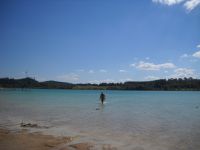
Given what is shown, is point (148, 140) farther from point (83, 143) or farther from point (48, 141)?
point (48, 141)

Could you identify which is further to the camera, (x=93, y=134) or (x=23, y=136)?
(x=93, y=134)

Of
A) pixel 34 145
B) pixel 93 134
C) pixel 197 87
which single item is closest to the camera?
pixel 34 145

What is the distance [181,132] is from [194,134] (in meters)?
0.86

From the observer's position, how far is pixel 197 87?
193 meters

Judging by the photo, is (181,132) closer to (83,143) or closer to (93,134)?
(93,134)

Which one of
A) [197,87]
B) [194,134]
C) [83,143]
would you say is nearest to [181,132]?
[194,134]

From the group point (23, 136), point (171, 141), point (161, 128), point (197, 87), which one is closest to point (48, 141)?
point (23, 136)

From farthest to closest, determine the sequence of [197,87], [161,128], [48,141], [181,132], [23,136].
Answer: [197,87] → [161,128] → [181,132] → [23,136] → [48,141]

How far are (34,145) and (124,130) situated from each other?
6573mm

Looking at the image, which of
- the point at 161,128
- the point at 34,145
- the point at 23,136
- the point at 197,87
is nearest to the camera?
the point at 34,145

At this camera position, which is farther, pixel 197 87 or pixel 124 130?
pixel 197 87

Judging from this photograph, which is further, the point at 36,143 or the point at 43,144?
the point at 36,143

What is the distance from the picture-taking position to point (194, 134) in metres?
14.2

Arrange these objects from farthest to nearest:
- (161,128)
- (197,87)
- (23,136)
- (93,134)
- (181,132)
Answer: (197,87) < (161,128) < (181,132) < (93,134) < (23,136)
